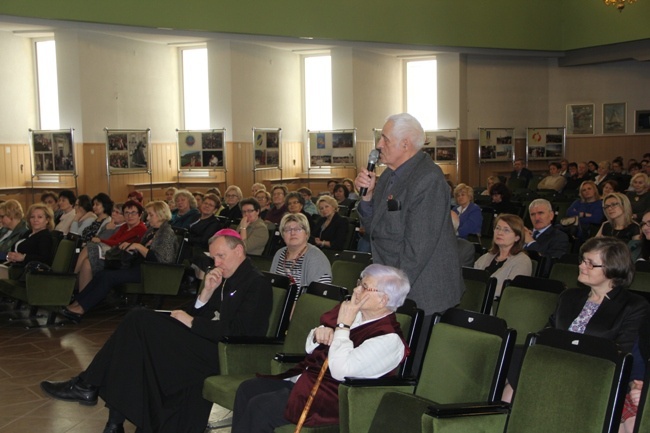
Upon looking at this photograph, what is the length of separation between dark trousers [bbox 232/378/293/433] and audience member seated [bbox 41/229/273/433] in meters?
0.61

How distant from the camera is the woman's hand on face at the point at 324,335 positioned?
3646 millimetres

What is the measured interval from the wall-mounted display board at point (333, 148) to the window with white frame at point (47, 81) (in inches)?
230

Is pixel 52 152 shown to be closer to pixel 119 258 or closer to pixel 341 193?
pixel 341 193

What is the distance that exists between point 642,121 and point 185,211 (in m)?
15.5

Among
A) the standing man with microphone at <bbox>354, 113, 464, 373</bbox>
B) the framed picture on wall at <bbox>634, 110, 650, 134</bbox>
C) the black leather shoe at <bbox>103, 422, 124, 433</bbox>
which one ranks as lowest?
the black leather shoe at <bbox>103, 422, 124, 433</bbox>

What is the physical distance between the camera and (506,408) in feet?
10.4

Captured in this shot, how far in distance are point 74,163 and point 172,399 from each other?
12196mm

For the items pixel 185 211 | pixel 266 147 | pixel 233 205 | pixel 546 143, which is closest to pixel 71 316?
pixel 185 211

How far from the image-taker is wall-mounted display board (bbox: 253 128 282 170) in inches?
714

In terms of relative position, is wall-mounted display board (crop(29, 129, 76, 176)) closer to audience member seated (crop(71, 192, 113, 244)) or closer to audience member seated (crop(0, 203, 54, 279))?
audience member seated (crop(71, 192, 113, 244))

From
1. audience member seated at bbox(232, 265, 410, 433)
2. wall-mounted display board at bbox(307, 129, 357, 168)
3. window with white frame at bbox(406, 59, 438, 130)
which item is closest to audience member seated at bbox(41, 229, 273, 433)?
audience member seated at bbox(232, 265, 410, 433)


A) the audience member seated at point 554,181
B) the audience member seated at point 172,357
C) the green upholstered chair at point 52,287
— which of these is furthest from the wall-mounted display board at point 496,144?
the audience member seated at point 172,357

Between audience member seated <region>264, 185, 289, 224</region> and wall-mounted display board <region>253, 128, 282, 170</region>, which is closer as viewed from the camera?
audience member seated <region>264, 185, 289, 224</region>

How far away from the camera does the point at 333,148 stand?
1891cm
